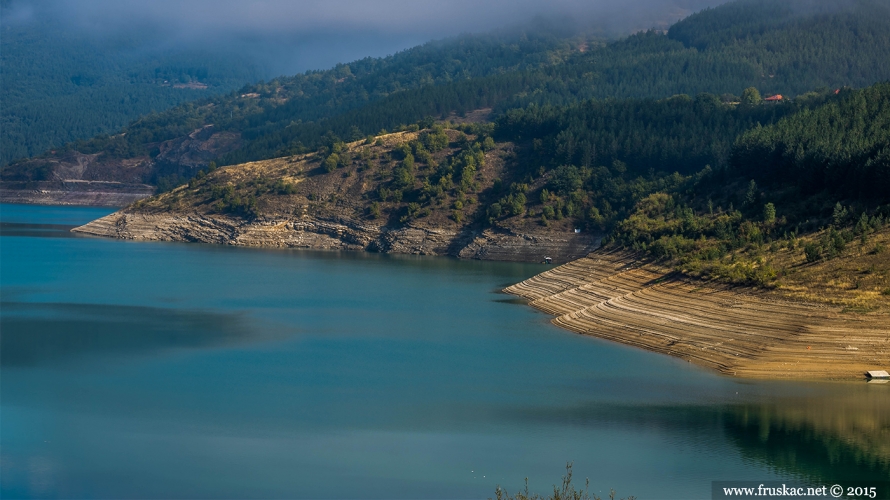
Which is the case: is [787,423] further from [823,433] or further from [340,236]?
[340,236]

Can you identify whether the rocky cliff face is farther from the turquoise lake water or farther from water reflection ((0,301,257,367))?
water reflection ((0,301,257,367))

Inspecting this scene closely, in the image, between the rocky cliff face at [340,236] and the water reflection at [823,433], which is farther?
the rocky cliff face at [340,236]

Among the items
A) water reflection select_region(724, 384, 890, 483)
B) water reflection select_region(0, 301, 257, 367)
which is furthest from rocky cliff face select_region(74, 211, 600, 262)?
water reflection select_region(724, 384, 890, 483)

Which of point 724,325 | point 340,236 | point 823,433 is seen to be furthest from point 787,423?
point 340,236

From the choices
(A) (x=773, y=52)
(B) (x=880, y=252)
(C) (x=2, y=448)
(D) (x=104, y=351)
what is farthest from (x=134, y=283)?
(A) (x=773, y=52)

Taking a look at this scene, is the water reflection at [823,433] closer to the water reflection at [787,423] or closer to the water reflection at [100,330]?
the water reflection at [787,423]

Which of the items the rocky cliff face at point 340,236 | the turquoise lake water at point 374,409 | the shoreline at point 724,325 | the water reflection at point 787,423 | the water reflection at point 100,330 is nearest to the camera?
the turquoise lake water at point 374,409

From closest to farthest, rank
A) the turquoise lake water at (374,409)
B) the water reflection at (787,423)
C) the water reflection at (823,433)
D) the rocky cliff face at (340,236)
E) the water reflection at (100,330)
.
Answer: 1. the turquoise lake water at (374,409)
2. the water reflection at (823,433)
3. the water reflection at (787,423)
4. the water reflection at (100,330)
5. the rocky cliff face at (340,236)

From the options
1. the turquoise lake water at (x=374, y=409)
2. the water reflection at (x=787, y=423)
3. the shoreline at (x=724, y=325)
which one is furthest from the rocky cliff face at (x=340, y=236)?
the water reflection at (x=787, y=423)
